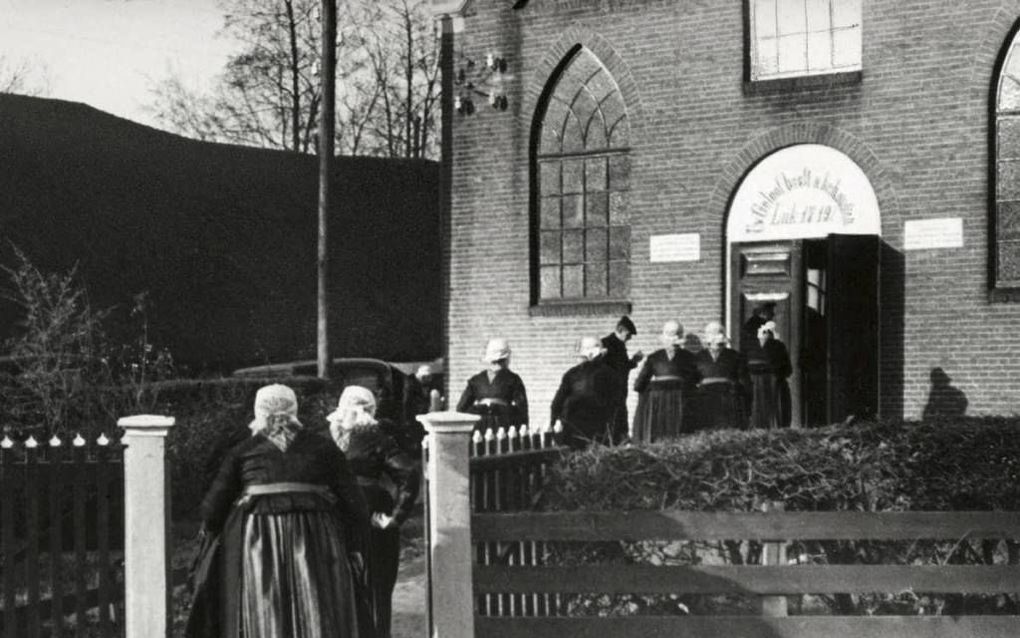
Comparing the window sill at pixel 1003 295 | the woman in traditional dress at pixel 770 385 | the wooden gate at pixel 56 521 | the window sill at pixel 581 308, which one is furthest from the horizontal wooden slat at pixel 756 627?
the window sill at pixel 581 308

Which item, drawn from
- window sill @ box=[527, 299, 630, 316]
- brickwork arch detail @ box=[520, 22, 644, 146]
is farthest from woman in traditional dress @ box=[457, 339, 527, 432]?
brickwork arch detail @ box=[520, 22, 644, 146]

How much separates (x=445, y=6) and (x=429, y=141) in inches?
1128

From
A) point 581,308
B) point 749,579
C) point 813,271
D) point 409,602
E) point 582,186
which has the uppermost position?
point 582,186

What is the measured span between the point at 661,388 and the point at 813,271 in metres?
4.53

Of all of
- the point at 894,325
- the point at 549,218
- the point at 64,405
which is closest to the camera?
the point at 64,405

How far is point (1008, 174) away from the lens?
55.5ft

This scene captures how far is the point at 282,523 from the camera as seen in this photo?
6.85 m

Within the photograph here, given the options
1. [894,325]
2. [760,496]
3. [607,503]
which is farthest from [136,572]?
[894,325]

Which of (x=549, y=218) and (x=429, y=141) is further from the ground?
(x=429, y=141)

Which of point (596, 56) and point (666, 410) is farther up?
point (596, 56)

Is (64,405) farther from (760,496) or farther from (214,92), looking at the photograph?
(214,92)

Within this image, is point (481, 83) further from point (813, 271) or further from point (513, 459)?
point (513, 459)

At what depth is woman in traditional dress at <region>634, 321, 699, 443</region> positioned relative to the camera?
42.9 ft

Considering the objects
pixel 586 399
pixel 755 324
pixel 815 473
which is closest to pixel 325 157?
pixel 755 324
